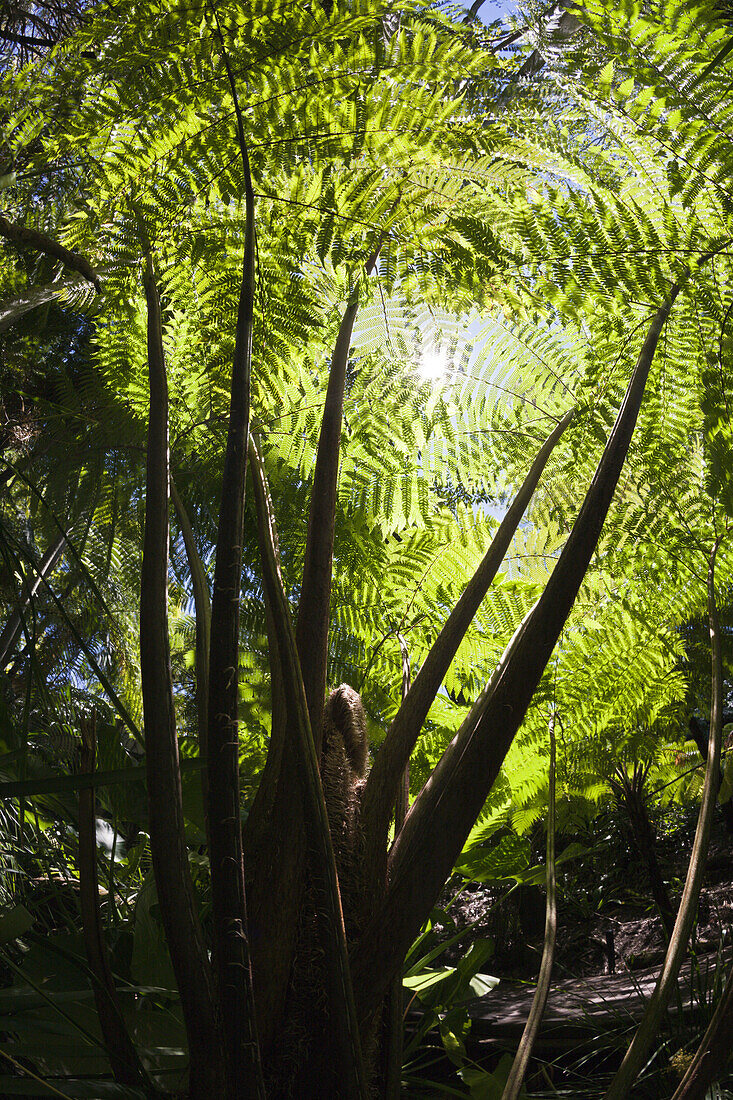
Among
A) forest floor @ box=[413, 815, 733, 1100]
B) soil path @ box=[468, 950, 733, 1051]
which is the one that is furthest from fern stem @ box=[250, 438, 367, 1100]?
soil path @ box=[468, 950, 733, 1051]

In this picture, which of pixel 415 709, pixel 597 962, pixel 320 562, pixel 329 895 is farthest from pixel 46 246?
pixel 597 962

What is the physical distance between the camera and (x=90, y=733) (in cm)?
68

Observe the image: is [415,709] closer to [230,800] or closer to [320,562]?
[320,562]

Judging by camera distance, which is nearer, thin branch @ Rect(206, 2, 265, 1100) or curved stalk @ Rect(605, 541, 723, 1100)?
thin branch @ Rect(206, 2, 265, 1100)

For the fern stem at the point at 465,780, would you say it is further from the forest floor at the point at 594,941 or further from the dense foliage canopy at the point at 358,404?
the forest floor at the point at 594,941

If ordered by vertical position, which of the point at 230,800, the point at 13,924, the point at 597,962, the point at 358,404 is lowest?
the point at 597,962

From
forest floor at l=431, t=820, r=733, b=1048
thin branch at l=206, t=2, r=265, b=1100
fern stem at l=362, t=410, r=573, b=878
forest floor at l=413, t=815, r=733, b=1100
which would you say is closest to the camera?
thin branch at l=206, t=2, r=265, b=1100

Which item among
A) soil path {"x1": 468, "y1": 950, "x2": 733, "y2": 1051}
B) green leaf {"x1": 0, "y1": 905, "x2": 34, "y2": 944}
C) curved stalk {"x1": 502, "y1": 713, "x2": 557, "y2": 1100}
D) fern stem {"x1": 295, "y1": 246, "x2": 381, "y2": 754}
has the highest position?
fern stem {"x1": 295, "y1": 246, "x2": 381, "y2": 754}

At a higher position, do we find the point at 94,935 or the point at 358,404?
the point at 358,404

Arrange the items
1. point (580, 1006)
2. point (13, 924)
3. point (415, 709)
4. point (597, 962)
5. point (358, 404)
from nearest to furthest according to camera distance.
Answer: point (13, 924), point (415, 709), point (580, 1006), point (358, 404), point (597, 962)

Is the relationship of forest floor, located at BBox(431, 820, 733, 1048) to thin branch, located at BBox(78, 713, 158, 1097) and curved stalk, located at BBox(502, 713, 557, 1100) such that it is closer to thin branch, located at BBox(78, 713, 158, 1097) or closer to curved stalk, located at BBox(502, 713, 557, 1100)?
curved stalk, located at BBox(502, 713, 557, 1100)

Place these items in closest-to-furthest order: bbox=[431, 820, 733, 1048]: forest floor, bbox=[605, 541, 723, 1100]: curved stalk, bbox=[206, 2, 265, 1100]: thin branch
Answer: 1. bbox=[206, 2, 265, 1100]: thin branch
2. bbox=[605, 541, 723, 1100]: curved stalk
3. bbox=[431, 820, 733, 1048]: forest floor

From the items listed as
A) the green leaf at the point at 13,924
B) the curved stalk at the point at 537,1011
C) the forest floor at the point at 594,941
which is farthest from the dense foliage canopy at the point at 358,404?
the forest floor at the point at 594,941

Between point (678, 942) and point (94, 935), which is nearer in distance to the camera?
point (94, 935)
